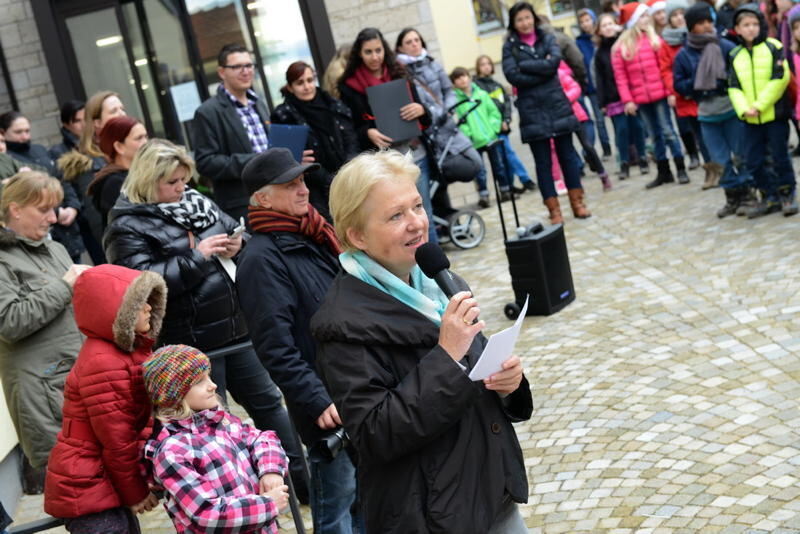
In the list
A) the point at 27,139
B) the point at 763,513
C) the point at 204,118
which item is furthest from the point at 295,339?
the point at 27,139

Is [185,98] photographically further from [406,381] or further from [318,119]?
[406,381]

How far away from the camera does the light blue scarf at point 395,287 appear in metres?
3.03

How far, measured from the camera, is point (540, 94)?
37.3 ft

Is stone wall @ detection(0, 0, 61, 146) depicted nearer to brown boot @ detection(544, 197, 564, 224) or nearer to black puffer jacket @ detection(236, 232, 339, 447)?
brown boot @ detection(544, 197, 564, 224)

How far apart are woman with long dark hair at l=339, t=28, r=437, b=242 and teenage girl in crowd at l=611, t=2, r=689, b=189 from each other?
446 cm

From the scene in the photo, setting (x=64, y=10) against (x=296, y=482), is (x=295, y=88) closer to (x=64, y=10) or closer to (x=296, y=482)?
(x=296, y=482)

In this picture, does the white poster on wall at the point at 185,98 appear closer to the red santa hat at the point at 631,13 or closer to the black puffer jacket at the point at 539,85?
the black puffer jacket at the point at 539,85

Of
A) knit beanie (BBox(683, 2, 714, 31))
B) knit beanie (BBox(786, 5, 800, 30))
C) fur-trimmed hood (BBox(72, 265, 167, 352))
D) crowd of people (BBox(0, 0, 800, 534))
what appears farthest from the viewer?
knit beanie (BBox(683, 2, 714, 31))

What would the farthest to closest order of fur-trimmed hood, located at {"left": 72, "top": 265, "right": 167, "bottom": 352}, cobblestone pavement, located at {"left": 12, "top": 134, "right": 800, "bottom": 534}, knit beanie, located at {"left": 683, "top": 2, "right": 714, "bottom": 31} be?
knit beanie, located at {"left": 683, "top": 2, "right": 714, "bottom": 31}
cobblestone pavement, located at {"left": 12, "top": 134, "right": 800, "bottom": 534}
fur-trimmed hood, located at {"left": 72, "top": 265, "right": 167, "bottom": 352}

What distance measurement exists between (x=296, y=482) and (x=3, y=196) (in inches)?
82.5

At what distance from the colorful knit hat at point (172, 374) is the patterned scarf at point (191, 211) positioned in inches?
56.9

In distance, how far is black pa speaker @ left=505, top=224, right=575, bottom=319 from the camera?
855 cm

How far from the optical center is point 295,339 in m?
4.70

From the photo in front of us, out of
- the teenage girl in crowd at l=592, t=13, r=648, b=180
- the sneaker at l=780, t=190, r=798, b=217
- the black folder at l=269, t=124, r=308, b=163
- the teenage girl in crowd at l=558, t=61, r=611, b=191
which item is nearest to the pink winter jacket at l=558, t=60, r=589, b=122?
the teenage girl in crowd at l=558, t=61, r=611, b=191
